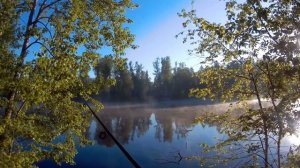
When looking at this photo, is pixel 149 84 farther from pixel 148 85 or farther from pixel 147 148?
pixel 147 148

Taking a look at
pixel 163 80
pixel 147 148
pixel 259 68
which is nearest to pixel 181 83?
pixel 163 80

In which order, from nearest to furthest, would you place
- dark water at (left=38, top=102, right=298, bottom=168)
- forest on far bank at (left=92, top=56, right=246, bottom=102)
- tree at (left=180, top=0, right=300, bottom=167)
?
tree at (left=180, top=0, right=300, bottom=167), dark water at (left=38, top=102, right=298, bottom=168), forest on far bank at (left=92, top=56, right=246, bottom=102)

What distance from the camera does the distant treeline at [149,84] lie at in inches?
5108

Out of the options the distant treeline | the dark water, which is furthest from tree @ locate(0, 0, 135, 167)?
the distant treeline

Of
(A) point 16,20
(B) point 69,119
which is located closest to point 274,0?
(B) point 69,119

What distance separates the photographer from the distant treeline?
129750 millimetres

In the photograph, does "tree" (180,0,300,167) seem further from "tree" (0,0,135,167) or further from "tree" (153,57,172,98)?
"tree" (153,57,172,98)

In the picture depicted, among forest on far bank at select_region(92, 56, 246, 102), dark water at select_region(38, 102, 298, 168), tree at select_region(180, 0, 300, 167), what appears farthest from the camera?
forest on far bank at select_region(92, 56, 246, 102)

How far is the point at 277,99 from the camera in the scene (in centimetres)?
943

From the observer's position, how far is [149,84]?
15362cm

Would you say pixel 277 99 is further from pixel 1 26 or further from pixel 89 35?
pixel 1 26

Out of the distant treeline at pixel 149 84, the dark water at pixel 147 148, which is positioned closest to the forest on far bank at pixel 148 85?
the distant treeline at pixel 149 84

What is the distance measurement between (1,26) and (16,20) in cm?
124

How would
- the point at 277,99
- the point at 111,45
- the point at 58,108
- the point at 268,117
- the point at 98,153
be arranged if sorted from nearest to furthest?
the point at 268,117, the point at 277,99, the point at 58,108, the point at 111,45, the point at 98,153
